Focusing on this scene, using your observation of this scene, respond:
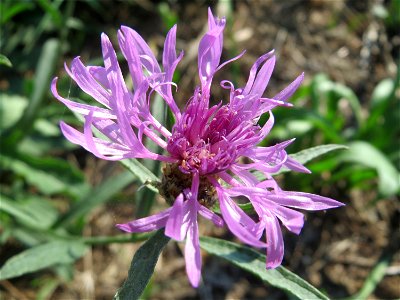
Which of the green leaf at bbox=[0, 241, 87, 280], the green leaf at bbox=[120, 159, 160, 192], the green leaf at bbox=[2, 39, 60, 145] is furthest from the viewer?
the green leaf at bbox=[2, 39, 60, 145]

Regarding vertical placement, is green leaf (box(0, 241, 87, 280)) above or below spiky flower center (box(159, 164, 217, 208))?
below

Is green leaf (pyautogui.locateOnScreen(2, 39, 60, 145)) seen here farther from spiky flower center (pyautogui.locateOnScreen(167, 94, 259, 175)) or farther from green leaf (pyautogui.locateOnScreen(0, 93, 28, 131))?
spiky flower center (pyautogui.locateOnScreen(167, 94, 259, 175))

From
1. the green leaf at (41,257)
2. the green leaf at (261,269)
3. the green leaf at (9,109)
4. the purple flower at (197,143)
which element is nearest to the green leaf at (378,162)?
the green leaf at (261,269)

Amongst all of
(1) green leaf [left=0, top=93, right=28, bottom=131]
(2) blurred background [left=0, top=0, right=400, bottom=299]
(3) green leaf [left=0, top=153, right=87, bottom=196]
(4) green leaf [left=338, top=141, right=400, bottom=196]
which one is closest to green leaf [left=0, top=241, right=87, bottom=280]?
(2) blurred background [left=0, top=0, right=400, bottom=299]

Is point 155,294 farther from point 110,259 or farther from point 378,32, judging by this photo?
point 378,32

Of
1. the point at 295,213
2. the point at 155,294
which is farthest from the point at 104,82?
the point at 155,294

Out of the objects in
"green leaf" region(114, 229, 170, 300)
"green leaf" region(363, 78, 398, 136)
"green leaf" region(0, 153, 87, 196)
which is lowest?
"green leaf" region(0, 153, 87, 196)

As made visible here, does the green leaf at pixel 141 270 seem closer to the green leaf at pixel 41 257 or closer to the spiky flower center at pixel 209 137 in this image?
the spiky flower center at pixel 209 137
